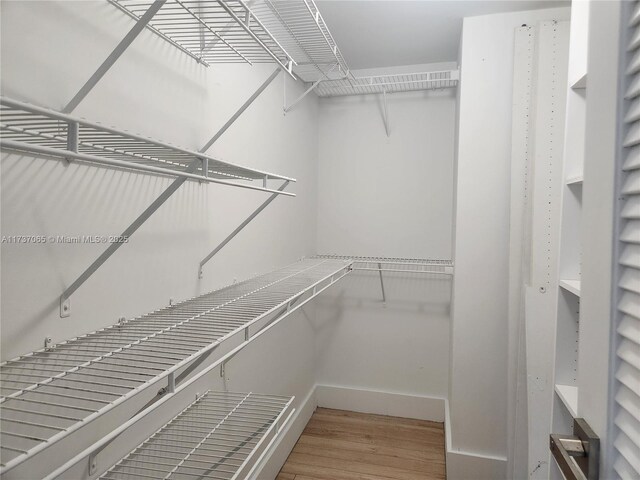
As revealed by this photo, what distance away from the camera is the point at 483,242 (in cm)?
204

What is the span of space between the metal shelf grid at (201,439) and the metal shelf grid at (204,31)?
1.06m

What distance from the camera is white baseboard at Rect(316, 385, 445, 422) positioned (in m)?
2.64

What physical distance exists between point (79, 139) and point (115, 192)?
0.20 metres

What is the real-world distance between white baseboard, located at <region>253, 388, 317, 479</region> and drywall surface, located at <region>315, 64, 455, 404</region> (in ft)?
0.79

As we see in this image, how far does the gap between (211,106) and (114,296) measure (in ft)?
2.48

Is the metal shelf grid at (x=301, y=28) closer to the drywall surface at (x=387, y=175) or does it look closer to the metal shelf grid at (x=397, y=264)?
the drywall surface at (x=387, y=175)

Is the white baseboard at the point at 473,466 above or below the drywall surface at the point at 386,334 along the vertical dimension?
below

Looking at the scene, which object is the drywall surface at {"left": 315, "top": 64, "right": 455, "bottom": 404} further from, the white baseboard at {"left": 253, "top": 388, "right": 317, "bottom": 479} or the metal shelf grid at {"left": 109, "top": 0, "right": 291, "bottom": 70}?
the metal shelf grid at {"left": 109, "top": 0, "right": 291, "bottom": 70}

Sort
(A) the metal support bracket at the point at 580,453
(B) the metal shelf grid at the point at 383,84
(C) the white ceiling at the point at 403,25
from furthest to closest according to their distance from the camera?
(B) the metal shelf grid at the point at 383,84 → (C) the white ceiling at the point at 403,25 → (A) the metal support bracket at the point at 580,453

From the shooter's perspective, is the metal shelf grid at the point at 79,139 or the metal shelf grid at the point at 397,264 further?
the metal shelf grid at the point at 397,264

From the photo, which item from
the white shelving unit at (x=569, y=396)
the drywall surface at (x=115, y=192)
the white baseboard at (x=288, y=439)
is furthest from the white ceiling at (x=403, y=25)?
the white baseboard at (x=288, y=439)

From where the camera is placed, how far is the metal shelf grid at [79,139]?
524 millimetres

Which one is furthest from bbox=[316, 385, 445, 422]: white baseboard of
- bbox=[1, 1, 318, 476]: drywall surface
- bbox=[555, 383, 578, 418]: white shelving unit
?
bbox=[555, 383, 578, 418]: white shelving unit

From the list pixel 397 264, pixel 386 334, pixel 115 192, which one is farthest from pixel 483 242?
pixel 115 192
